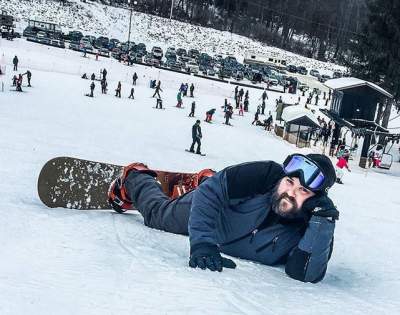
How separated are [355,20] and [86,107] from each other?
95172 millimetres

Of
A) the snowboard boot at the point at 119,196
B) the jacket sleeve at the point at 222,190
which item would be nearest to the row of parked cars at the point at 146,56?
the snowboard boot at the point at 119,196

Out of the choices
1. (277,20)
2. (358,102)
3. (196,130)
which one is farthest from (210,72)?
(277,20)

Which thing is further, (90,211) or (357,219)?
(357,219)

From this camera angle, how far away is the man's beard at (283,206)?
11.9ft

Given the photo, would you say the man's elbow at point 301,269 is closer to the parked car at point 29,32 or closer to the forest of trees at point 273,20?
the parked car at point 29,32

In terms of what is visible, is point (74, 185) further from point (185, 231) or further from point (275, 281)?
point (275, 281)

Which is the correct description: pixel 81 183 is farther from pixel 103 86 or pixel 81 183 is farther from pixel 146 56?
pixel 146 56

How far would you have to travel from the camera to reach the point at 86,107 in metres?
23.0

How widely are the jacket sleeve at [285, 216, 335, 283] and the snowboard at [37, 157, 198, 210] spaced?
5.29 ft

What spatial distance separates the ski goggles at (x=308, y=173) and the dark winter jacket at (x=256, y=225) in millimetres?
163

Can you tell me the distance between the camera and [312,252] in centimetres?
369

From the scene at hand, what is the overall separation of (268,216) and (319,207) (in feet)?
1.26

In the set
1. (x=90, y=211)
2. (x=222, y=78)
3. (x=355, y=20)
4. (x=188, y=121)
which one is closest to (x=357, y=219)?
(x=90, y=211)

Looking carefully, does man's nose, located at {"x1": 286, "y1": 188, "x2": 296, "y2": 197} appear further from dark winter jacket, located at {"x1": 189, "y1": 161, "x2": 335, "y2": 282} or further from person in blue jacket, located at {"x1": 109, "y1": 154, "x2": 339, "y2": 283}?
dark winter jacket, located at {"x1": 189, "y1": 161, "x2": 335, "y2": 282}
